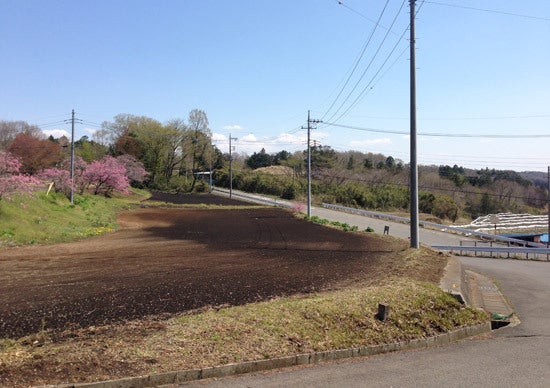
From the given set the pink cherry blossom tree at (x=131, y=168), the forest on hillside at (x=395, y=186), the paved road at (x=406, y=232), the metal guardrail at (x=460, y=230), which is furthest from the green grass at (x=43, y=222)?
the forest on hillside at (x=395, y=186)

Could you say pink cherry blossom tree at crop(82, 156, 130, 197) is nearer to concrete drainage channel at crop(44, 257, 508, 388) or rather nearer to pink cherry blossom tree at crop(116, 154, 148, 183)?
pink cherry blossom tree at crop(116, 154, 148, 183)

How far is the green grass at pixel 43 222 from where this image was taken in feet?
61.9

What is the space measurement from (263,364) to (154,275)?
6.11 metres

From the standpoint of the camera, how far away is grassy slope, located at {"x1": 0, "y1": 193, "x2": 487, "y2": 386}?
16.4ft

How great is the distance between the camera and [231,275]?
11000 millimetres

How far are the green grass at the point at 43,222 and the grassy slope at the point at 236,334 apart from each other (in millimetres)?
13978

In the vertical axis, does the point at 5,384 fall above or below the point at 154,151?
below

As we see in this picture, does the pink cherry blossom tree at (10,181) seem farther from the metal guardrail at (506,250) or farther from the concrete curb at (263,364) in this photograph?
the metal guardrail at (506,250)

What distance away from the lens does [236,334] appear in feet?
20.2

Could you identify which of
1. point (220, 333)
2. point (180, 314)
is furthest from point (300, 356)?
point (180, 314)

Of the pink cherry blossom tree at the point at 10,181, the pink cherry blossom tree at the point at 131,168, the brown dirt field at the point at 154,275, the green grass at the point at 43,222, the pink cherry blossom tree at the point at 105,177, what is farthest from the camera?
the pink cherry blossom tree at the point at 131,168

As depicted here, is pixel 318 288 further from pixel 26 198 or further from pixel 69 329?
pixel 26 198

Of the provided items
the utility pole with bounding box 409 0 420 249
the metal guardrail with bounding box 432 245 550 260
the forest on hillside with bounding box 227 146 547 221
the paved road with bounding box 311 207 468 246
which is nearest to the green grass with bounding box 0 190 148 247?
the utility pole with bounding box 409 0 420 249

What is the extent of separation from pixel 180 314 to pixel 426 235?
128 feet
